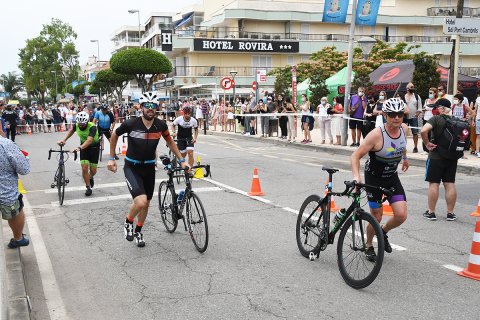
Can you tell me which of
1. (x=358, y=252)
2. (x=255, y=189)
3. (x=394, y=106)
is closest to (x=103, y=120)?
(x=255, y=189)

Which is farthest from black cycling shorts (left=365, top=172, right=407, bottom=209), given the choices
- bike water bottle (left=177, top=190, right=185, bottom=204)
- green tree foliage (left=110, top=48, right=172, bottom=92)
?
green tree foliage (left=110, top=48, right=172, bottom=92)

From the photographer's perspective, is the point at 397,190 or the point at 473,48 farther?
the point at 473,48

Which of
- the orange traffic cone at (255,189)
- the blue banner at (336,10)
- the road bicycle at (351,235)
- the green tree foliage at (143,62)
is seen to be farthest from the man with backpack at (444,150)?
the green tree foliage at (143,62)

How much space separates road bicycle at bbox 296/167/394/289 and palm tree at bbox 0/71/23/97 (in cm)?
13766

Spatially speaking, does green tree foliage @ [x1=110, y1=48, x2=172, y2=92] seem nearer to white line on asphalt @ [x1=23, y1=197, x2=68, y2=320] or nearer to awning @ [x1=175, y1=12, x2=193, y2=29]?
awning @ [x1=175, y1=12, x2=193, y2=29]

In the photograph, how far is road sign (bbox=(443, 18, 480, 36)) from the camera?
45.0ft

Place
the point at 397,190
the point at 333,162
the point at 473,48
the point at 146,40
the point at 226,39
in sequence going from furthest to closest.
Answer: the point at 146,40
the point at 473,48
the point at 226,39
the point at 333,162
the point at 397,190

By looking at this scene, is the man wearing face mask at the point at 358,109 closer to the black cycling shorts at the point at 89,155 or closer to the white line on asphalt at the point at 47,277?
the black cycling shorts at the point at 89,155

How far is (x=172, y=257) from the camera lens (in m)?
6.11

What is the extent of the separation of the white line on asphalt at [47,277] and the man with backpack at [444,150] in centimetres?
558

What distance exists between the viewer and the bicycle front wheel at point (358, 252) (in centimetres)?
478

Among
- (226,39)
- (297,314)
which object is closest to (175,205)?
(297,314)

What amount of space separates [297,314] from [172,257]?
2184 millimetres

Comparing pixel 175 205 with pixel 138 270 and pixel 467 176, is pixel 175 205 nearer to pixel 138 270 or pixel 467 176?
pixel 138 270
